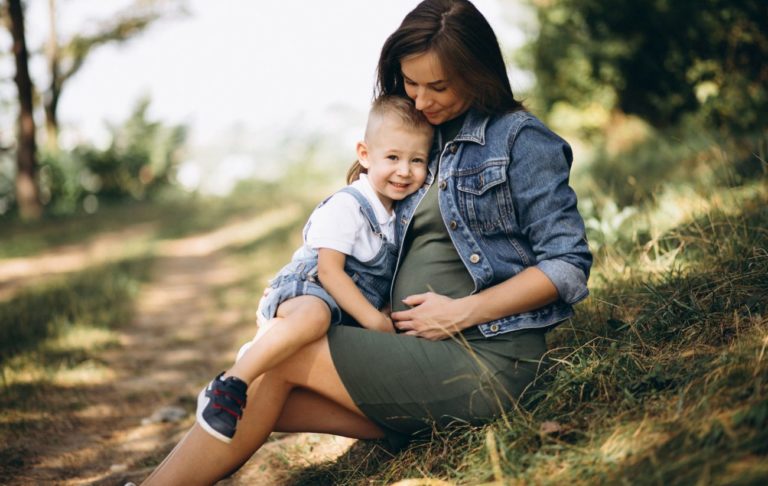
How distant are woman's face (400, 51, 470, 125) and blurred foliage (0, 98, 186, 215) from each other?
37.2 feet

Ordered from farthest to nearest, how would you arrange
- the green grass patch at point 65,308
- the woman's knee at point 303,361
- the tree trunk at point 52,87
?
1. the tree trunk at point 52,87
2. the green grass patch at point 65,308
3. the woman's knee at point 303,361

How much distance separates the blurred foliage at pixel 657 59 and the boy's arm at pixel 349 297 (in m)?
4.96

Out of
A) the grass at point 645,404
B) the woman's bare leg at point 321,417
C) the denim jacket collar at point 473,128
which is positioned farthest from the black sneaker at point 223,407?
the denim jacket collar at point 473,128

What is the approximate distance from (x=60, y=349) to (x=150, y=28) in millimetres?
12043

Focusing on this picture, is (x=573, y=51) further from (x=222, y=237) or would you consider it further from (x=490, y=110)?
(x=490, y=110)

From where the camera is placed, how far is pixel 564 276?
2100 millimetres

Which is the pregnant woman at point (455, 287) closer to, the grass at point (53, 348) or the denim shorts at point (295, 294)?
the denim shorts at point (295, 294)

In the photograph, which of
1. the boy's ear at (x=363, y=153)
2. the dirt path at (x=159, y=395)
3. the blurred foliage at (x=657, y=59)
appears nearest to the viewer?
the boy's ear at (x=363, y=153)

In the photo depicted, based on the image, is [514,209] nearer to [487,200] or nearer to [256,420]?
[487,200]

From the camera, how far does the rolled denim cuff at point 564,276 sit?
6.89 feet

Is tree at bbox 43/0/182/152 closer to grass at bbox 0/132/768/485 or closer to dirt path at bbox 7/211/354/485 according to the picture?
dirt path at bbox 7/211/354/485

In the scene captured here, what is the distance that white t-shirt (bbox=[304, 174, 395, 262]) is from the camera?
2.31 meters

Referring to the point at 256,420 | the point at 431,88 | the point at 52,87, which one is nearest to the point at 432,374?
the point at 256,420

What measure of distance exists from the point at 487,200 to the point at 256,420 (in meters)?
A: 1.08
